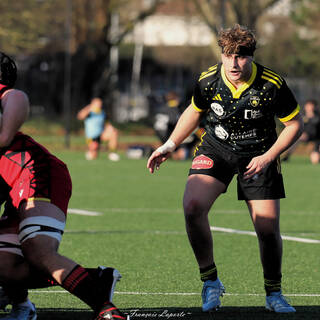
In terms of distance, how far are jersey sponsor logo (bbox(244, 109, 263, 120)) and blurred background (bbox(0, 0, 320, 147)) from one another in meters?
20.3

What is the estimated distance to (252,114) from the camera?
6.90 meters

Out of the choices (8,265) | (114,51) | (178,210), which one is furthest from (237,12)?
(8,265)

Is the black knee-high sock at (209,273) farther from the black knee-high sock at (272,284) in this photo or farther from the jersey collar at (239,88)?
the jersey collar at (239,88)

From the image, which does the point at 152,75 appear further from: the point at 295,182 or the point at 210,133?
the point at 210,133

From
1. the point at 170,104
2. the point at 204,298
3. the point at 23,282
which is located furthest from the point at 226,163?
the point at 170,104

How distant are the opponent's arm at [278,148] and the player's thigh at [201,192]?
264 mm

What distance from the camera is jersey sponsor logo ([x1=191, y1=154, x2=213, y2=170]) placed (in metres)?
7.09

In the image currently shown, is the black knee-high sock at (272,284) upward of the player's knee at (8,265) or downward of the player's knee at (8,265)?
downward

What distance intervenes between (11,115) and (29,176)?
46cm

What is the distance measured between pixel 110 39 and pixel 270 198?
38749mm

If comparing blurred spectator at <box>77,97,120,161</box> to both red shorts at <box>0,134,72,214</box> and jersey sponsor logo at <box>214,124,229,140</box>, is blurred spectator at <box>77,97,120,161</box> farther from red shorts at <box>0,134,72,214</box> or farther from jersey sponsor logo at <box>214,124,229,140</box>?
red shorts at <box>0,134,72,214</box>

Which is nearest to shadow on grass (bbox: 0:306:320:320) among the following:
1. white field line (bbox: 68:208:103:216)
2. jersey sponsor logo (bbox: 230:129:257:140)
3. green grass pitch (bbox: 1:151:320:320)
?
green grass pitch (bbox: 1:151:320:320)

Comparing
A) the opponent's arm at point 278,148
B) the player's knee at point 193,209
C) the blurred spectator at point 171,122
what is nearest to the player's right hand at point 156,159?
the player's knee at point 193,209

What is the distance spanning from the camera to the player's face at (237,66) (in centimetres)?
672
